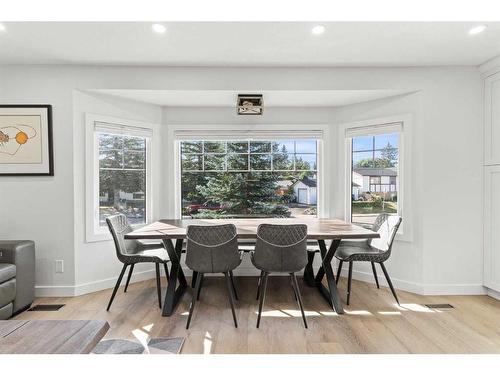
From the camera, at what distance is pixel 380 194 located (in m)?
3.69

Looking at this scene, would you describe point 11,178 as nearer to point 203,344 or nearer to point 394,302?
point 203,344

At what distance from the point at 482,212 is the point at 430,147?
34.1 inches

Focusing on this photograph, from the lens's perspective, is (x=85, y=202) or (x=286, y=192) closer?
(x=85, y=202)

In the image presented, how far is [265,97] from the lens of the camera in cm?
346

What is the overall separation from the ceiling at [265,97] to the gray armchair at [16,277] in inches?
67.3

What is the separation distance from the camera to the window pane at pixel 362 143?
371cm

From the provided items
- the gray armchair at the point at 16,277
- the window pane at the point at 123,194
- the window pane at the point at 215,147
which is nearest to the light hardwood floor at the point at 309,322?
the gray armchair at the point at 16,277

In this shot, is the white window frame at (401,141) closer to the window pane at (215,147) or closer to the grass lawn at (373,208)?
the grass lawn at (373,208)

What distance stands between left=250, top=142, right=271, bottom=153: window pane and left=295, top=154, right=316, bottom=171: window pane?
15.4 inches

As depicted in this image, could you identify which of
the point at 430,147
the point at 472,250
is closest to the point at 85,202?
the point at 430,147

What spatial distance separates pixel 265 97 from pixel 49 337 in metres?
Answer: 3.11

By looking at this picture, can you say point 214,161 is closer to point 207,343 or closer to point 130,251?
point 130,251

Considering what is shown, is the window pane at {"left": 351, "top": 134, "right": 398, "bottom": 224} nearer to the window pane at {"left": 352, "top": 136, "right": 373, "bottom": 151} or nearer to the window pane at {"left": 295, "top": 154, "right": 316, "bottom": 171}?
the window pane at {"left": 352, "top": 136, "right": 373, "bottom": 151}
